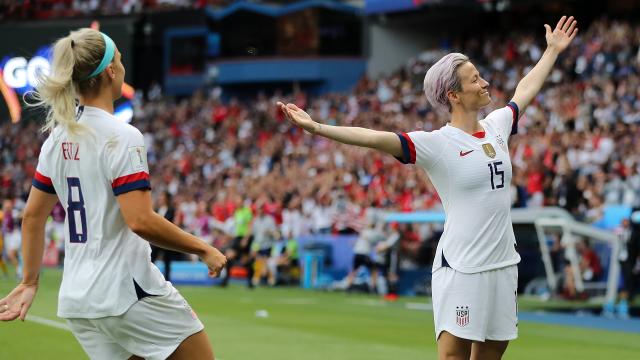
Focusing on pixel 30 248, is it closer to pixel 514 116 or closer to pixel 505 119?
pixel 505 119

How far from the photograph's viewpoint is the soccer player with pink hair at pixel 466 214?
230 inches

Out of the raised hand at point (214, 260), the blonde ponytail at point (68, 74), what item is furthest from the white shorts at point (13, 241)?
the raised hand at point (214, 260)

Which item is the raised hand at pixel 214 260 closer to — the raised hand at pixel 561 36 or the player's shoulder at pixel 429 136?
the player's shoulder at pixel 429 136

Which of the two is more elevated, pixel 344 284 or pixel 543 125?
pixel 543 125

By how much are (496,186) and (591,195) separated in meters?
14.6

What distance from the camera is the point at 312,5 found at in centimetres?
4603

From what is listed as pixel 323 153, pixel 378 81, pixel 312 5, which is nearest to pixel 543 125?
pixel 323 153

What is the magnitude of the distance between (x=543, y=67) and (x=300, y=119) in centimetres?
201

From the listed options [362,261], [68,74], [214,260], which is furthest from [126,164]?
[362,261]

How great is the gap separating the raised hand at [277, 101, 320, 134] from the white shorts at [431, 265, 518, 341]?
1.06 m

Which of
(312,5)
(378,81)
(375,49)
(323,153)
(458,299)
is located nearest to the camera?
(458,299)

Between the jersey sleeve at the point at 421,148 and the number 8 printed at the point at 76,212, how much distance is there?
6.25 feet

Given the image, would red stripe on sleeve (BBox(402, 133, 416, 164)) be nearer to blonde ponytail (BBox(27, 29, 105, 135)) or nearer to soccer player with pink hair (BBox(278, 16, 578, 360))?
soccer player with pink hair (BBox(278, 16, 578, 360))

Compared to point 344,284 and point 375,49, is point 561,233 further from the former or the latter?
point 375,49
